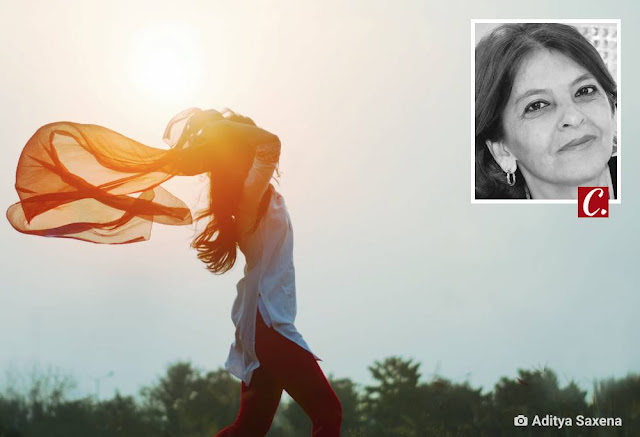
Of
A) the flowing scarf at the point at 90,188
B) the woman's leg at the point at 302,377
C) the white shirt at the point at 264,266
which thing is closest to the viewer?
the woman's leg at the point at 302,377

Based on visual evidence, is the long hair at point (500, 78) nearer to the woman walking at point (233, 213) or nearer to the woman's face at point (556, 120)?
the woman's face at point (556, 120)

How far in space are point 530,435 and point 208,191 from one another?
2511 mm

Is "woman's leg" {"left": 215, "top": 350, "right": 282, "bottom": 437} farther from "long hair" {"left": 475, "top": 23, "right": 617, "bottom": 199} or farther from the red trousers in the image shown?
"long hair" {"left": 475, "top": 23, "right": 617, "bottom": 199}

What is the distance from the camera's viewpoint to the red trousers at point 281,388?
10.2 ft

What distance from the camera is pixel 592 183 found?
16.3 feet

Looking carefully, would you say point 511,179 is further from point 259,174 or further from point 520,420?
point 259,174

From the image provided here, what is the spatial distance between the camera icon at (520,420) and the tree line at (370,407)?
0.06ft

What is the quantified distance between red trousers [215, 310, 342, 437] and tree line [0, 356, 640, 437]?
172 centimetres

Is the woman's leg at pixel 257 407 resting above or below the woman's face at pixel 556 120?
below

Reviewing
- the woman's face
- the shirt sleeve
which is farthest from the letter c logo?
the shirt sleeve

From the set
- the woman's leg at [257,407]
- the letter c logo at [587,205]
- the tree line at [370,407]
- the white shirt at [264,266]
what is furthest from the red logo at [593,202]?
the woman's leg at [257,407]

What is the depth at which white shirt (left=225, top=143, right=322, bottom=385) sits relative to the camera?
320 cm

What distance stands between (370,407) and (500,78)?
1.97 meters

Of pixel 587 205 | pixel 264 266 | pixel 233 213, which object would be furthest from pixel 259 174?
pixel 587 205
